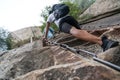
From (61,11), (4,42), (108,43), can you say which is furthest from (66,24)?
(4,42)

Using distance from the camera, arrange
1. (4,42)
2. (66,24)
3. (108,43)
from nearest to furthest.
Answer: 1. (108,43)
2. (66,24)
3. (4,42)

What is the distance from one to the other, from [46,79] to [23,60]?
145 inches

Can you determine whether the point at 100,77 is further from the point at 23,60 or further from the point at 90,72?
the point at 23,60

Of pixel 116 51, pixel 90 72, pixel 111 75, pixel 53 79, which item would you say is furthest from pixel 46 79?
pixel 116 51

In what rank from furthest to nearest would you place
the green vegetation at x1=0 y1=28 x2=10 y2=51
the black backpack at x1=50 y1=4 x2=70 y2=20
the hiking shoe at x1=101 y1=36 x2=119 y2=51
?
the green vegetation at x1=0 y1=28 x2=10 y2=51, the black backpack at x1=50 y1=4 x2=70 y2=20, the hiking shoe at x1=101 y1=36 x2=119 y2=51

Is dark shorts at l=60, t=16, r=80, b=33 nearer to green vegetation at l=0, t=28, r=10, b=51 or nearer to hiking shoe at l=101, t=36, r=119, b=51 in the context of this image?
hiking shoe at l=101, t=36, r=119, b=51

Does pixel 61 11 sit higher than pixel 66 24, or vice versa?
pixel 61 11

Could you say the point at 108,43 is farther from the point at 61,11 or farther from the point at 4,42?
the point at 4,42

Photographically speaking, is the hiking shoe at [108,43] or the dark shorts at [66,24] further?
the dark shorts at [66,24]

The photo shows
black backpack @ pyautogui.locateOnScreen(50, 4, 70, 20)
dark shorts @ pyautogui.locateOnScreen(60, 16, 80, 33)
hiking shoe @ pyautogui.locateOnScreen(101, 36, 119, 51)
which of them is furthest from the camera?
black backpack @ pyautogui.locateOnScreen(50, 4, 70, 20)

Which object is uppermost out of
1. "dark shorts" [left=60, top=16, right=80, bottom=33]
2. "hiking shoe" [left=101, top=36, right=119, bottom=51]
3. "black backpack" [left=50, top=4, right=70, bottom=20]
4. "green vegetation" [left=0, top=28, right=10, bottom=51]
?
"black backpack" [left=50, top=4, right=70, bottom=20]

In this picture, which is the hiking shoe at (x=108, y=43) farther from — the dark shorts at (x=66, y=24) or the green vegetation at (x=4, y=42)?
the green vegetation at (x=4, y=42)

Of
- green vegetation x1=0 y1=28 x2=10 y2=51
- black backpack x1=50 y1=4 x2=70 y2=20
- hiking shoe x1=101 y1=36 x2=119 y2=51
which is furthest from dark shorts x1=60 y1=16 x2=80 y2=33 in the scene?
green vegetation x1=0 y1=28 x2=10 y2=51

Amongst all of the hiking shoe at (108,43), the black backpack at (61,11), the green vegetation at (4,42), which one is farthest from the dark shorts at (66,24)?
the green vegetation at (4,42)
